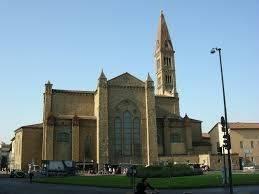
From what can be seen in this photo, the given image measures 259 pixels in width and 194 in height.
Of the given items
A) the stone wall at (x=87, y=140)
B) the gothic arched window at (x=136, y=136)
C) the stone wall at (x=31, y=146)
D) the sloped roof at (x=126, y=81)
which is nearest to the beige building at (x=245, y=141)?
the gothic arched window at (x=136, y=136)

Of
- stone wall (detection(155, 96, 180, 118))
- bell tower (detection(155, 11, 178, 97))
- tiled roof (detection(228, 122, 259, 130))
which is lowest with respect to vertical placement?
tiled roof (detection(228, 122, 259, 130))

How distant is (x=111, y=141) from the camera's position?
258 ft

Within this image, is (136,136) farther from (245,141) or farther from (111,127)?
(245,141)

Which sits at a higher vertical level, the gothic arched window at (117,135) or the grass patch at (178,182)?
the gothic arched window at (117,135)

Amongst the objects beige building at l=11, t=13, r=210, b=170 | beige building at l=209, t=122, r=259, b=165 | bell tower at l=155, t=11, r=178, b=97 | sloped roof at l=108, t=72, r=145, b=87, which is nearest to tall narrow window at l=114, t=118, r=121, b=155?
beige building at l=11, t=13, r=210, b=170

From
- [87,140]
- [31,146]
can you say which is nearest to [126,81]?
[87,140]

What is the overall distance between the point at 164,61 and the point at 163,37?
682cm

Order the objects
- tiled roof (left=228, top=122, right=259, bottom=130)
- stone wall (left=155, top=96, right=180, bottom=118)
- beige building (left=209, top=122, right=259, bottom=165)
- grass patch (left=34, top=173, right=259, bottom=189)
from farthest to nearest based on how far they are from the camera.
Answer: stone wall (left=155, top=96, right=180, bottom=118)
tiled roof (left=228, top=122, right=259, bottom=130)
beige building (left=209, top=122, right=259, bottom=165)
grass patch (left=34, top=173, right=259, bottom=189)

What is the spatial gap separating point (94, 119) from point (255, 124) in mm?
37147

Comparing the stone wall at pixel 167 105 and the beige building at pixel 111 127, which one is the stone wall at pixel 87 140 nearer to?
the beige building at pixel 111 127

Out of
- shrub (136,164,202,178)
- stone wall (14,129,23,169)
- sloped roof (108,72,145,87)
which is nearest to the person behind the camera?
shrub (136,164,202,178)

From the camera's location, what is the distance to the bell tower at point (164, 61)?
→ 340 ft

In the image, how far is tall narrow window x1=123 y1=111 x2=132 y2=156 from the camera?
8012cm

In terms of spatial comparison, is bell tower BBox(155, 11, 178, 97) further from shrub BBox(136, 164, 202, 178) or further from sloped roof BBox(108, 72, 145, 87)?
shrub BBox(136, 164, 202, 178)
